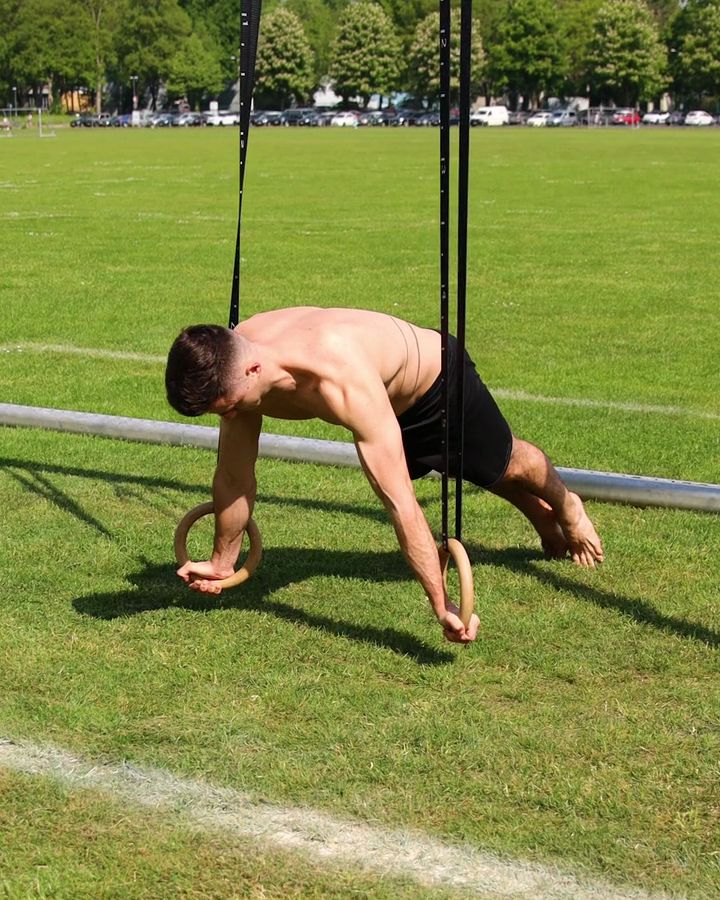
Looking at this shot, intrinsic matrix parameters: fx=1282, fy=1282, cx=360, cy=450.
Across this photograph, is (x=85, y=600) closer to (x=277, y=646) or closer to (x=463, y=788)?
(x=277, y=646)

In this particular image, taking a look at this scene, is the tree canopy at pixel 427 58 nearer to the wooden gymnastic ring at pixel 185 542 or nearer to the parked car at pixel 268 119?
the parked car at pixel 268 119

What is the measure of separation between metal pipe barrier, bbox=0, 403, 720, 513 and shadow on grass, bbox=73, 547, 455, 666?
1.02m

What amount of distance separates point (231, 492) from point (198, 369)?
1.14m

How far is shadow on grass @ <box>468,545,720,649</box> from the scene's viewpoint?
550 cm

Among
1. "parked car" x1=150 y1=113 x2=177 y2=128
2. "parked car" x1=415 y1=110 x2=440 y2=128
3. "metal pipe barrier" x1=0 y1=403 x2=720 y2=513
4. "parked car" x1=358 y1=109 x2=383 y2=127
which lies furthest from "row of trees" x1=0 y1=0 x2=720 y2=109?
"metal pipe barrier" x1=0 y1=403 x2=720 y2=513

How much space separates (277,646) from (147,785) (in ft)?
4.01

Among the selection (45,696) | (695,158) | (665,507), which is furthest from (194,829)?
(695,158)

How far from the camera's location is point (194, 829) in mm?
3986

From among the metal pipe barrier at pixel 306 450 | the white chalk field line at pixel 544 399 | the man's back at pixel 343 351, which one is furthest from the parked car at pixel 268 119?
the man's back at pixel 343 351

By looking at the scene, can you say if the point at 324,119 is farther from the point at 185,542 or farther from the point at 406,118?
the point at 185,542

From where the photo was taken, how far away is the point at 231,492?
18.4 ft

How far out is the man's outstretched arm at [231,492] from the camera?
5562 millimetres

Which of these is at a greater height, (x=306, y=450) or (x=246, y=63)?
(x=246, y=63)

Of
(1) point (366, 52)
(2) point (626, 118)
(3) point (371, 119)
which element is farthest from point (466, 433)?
(1) point (366, 52)
